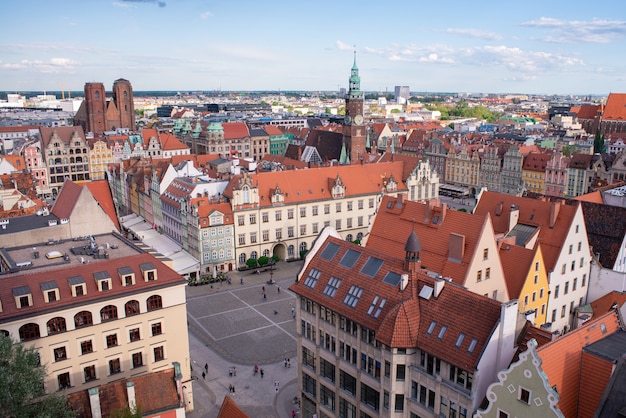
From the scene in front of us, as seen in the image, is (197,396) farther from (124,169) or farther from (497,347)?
(124,169)

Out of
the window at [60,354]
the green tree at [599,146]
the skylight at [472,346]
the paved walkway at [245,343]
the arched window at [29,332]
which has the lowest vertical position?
the paved walkway at [245,343]

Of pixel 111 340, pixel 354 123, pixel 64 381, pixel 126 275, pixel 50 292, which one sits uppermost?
pixel 354 123

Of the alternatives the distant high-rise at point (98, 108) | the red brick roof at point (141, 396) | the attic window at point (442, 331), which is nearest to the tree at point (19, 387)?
the red brick roof at point (141, 396)

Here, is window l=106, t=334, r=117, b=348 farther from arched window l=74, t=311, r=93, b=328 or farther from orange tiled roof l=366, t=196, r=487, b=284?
orange tiled roof l=366, t=196, r=487, b=284

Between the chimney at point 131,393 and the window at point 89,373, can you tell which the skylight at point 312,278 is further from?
the window at point 89,373

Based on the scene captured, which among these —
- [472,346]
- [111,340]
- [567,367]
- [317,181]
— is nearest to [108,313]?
[111,340]

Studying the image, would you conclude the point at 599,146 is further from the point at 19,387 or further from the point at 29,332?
the point at 19,387

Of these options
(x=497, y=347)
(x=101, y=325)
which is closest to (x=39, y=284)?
(x=101, y=325)

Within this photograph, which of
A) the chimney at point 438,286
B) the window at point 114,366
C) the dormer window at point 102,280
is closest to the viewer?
the chimney at point 438,286
